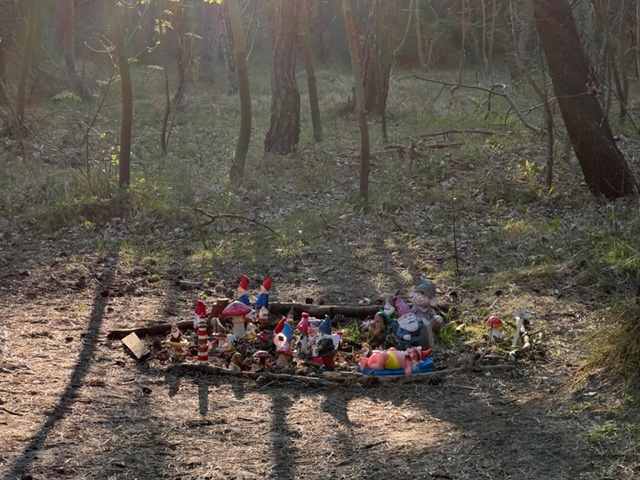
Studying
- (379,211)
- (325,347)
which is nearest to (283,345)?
(325,347)

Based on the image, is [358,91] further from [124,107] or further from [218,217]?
[124,107]

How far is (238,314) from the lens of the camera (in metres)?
6.08

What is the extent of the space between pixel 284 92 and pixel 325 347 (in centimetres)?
1021

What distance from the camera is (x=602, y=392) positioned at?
460 centimetres

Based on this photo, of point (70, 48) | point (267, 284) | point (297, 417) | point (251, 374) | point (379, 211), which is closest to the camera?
point (297, 417)

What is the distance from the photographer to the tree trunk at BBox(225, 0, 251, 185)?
41.0ft

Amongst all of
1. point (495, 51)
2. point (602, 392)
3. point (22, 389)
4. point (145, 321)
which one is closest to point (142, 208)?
point (145, 321)

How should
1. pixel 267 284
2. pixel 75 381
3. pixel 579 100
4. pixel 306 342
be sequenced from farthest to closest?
pixel 579 100 < pixel 267 284 < pixel 306 342 < pixel 75 381

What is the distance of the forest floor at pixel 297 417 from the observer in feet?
13.0

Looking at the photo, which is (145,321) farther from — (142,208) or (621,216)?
(621,216)

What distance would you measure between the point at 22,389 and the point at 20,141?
10014 mm

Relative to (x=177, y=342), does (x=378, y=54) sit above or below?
above

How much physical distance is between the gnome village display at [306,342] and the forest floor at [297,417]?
137mm

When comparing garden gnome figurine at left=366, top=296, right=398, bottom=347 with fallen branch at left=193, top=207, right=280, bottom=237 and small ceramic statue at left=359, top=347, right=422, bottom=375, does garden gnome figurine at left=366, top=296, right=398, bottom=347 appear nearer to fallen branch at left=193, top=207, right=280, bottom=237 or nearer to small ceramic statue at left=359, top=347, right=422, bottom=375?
small ceramic statue at left=359, top=347, right=422, bottom=375
